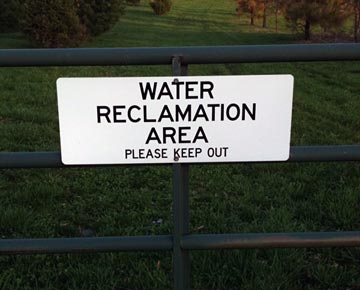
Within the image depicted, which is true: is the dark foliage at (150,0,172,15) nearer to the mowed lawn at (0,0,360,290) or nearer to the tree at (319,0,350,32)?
the tree at (319,0,350,32)

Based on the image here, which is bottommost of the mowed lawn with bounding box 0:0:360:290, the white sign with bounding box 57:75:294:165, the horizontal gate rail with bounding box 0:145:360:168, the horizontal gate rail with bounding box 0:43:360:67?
the mowed lawn with bounding box 0:0:360:290

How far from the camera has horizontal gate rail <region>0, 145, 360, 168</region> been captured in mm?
1975

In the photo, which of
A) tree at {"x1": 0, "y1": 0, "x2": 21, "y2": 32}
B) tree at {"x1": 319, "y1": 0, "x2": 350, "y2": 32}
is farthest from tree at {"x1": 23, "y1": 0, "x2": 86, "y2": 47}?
tree at {"x1": 319, "y1": 0, "x2": 350, "y2": 32}

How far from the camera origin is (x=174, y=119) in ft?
6.31

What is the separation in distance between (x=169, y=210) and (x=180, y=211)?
2.11 m

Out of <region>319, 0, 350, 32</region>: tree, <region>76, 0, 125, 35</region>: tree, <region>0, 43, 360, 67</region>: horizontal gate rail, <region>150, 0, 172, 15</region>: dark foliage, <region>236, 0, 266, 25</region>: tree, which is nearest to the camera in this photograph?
<region>0, 43, 360, 67</region>: horizontal gate rail

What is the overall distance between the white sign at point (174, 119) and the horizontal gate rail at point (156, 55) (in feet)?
0.20

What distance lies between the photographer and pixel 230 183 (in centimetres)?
475

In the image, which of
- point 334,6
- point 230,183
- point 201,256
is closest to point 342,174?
point 230,183

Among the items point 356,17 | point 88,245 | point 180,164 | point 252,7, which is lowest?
point 252,7

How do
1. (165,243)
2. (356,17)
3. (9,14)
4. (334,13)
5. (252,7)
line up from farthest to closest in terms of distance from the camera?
(252,7) < (334,13) < (9,14) < (356,17) < (165,243)

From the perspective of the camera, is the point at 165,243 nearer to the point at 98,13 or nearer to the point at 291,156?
the point at 291,156

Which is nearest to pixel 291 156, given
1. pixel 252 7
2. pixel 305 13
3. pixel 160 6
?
pixel 305 13

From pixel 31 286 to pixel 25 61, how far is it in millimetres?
1572
